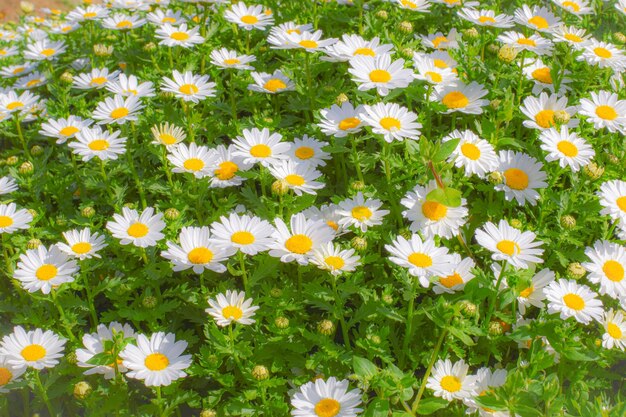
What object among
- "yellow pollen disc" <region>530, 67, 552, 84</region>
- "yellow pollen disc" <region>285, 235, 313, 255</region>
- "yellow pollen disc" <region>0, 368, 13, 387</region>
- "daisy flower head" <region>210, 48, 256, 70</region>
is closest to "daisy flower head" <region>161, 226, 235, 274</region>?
"yellow pollen disc" <region>285, 235, 313, 255</region>

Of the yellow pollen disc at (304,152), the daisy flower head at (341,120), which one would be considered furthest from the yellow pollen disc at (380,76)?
the yellow pollen disc at (304,152)

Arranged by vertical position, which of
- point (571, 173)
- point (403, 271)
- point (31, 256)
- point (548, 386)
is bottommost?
point (548, 386)

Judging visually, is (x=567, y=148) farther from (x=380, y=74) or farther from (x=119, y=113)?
(x=119, y=113)

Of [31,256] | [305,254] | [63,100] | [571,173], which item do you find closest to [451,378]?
[305,254]

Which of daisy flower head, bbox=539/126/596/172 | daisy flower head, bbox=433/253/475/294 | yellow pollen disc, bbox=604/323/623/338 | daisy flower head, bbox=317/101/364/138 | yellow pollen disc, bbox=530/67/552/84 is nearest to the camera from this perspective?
yellow pollen disc, bbox=604/323/623/338

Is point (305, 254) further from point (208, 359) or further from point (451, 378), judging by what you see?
point (451, 378)

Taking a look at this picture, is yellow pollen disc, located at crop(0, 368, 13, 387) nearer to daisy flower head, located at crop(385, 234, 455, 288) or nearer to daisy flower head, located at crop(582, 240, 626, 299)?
daisy flower head, located at crop(385, 234, 455, 288)

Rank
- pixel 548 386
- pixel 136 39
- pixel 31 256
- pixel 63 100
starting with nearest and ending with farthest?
pixel 548 386 → pixel 31 256 → pixel 63 100 → pixel 136 39
